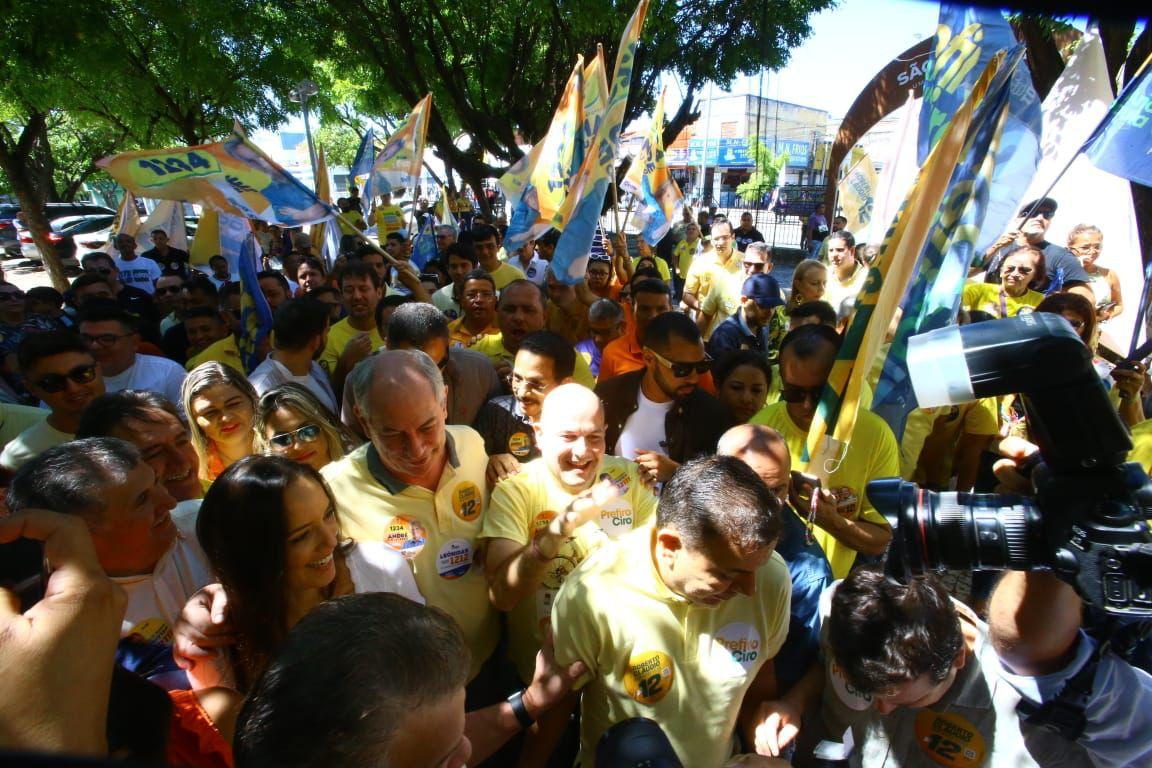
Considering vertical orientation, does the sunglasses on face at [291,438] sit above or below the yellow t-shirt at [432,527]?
above

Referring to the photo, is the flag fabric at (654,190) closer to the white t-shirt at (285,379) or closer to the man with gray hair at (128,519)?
the white t-shirt at (285,379)

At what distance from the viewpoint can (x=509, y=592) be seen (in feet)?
6.77

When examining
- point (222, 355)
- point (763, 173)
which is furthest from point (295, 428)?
point (763, 173)

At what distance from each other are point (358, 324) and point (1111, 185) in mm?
5836

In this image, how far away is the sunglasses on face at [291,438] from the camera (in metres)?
2.62

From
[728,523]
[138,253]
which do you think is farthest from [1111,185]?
[138,253]

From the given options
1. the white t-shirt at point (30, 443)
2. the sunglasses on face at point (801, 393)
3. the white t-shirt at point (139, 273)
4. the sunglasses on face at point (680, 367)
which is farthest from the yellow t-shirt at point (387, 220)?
the sunglasses on face at point (801, 393)

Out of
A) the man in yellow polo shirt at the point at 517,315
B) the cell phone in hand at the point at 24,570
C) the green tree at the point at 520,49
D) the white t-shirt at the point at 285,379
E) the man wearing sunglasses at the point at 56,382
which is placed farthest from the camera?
the green tree at the point at 520,49

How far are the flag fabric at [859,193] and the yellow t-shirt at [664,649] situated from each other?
20.9 ft

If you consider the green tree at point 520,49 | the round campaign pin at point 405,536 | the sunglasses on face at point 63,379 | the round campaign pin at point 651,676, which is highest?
the green tree at point 520,49

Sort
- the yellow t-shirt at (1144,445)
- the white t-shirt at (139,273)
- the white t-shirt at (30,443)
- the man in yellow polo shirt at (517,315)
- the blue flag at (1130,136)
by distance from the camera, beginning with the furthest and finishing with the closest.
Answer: the white t-shirt at (139,273) < the man in yellow polo shirt at (517,315) < the blue flag at (1130,136) < the white t-shirt at (30,443) < the yellow t-shirt at (1144,445)

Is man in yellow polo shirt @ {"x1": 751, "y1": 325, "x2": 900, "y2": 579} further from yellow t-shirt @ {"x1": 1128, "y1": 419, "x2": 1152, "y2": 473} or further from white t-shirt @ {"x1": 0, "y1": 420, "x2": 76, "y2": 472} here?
white t-shirt @ {"x1": 0, "y1": 420, "x2": 76, "y2": 472}

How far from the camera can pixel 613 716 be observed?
5.85 ft

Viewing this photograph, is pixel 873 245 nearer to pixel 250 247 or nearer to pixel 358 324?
pixel 358 324
